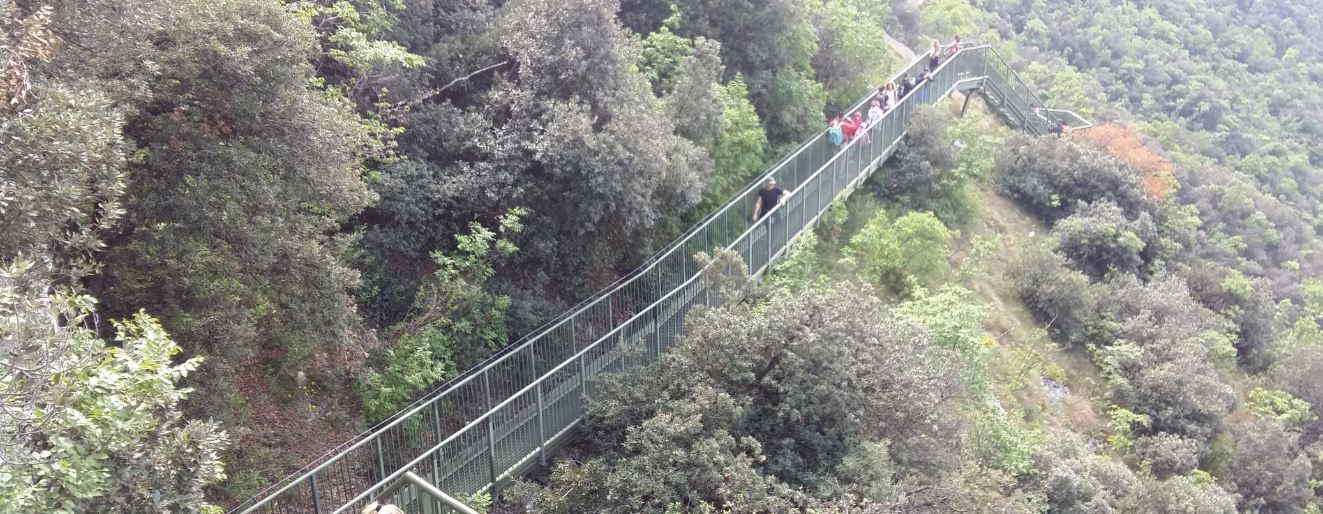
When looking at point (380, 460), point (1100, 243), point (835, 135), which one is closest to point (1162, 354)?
point (1100, 243)

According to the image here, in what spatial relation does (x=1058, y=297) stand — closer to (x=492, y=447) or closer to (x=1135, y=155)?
(x=1135, y=155)

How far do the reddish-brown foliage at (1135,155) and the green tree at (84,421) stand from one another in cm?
2446

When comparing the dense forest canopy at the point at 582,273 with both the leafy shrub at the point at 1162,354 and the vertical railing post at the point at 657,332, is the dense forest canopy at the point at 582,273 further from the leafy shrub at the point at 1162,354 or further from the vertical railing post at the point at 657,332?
the vertical railing post at the point at 657,332

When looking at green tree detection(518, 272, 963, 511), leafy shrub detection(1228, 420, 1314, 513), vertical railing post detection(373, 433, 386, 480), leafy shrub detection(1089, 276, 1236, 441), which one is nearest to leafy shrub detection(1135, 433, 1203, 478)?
leafy shrub detection(1089, 276, 1236, 441)

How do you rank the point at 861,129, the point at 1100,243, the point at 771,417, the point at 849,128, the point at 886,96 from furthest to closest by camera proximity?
the point at 1100,243 < the point at 886,96 < the point at 849,128 < the point at 861,129 < the point at 771,417

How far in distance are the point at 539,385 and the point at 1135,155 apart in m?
21.4

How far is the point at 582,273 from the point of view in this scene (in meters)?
14.6

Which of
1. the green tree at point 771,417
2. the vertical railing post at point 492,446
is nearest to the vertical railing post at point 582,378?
the green tree at point 771,417

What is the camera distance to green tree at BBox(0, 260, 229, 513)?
17.6 ft

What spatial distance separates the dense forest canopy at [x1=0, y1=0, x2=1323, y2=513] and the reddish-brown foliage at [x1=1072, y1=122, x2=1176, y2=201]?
13cm

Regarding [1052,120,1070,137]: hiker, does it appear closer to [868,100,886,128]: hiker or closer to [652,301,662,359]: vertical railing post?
[868,100,886,128]: hiker

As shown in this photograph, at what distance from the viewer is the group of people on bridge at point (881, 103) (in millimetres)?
18934

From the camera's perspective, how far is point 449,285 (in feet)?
41.1

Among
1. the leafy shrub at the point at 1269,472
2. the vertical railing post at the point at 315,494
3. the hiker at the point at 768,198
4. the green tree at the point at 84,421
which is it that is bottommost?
the leafy shrub at the point at 1269,472
